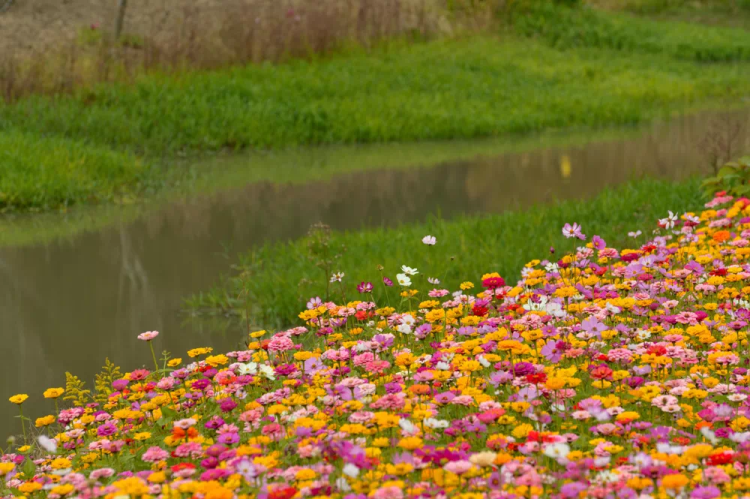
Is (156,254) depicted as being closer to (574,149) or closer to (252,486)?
(252,486)

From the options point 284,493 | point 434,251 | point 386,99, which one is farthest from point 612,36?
point 284,493

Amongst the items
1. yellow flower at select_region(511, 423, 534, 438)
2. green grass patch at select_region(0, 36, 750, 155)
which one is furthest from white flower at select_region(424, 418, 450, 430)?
green grass patch at select_region(0, 36, 750, 155)

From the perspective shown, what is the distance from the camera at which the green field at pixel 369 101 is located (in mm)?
11883

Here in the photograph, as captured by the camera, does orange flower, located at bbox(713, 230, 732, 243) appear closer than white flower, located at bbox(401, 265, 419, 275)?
No

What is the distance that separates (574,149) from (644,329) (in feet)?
34.2

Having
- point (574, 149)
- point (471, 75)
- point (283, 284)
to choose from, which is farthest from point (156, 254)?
point (471, 75)

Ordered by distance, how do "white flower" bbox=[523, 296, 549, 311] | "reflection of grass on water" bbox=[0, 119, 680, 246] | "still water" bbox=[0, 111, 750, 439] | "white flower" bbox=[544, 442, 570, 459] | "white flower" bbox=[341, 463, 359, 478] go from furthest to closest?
1. "reflection of grass on water" bbox=[0, 119, 680, 246]
2. "still water" bbox=[0, 111, 750, 439]
3. "white flower" bbox=[523, 296, 549, 311]
4. "white flower" bbox=[544, 442, 570, 459]
5. "white flower" bbox=[341, 463, 359, 478]

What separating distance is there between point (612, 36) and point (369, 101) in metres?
9.53

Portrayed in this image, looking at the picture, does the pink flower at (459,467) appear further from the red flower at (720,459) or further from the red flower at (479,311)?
the red flower at (479,311)

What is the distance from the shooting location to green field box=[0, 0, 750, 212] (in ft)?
39.0

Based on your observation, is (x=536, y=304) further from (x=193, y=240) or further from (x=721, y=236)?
(x=193, y=240)

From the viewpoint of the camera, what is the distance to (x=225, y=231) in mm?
9430

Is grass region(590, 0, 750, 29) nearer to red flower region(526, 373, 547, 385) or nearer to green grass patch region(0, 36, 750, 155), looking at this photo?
green grass patch region(0, 36, 750, 155)

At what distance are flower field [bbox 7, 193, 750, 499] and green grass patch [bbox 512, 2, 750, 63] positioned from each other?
62.1 ft
